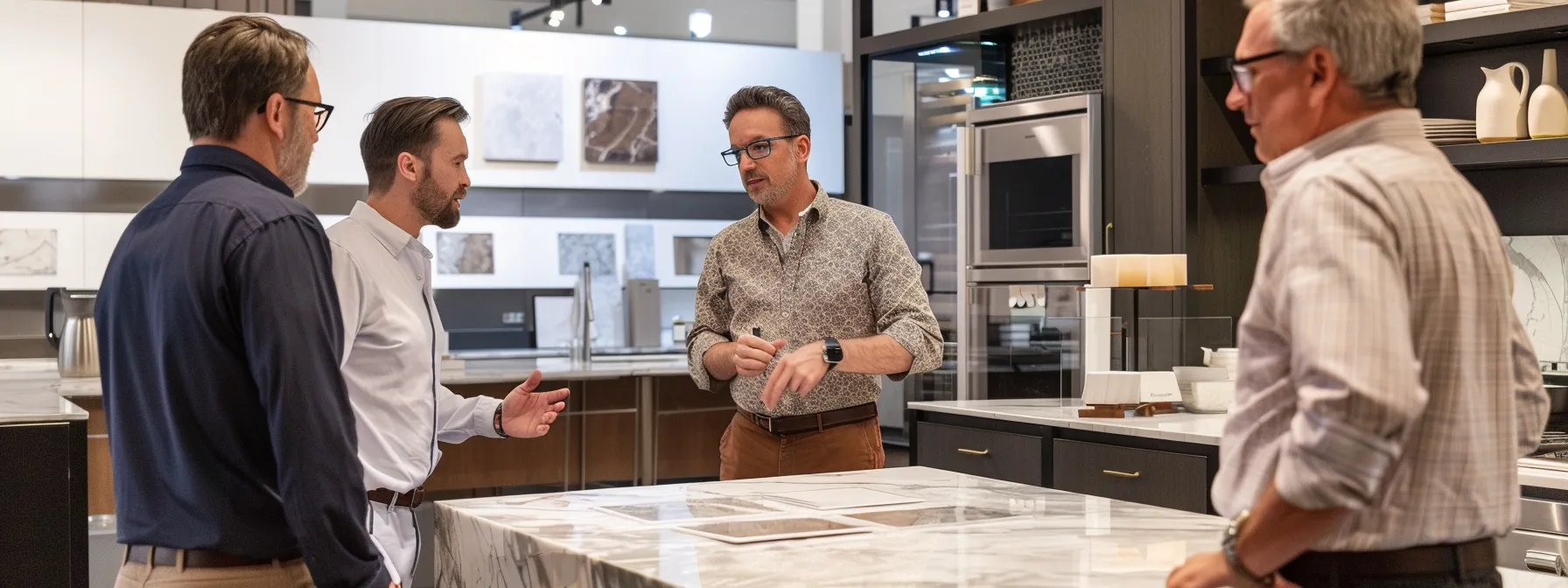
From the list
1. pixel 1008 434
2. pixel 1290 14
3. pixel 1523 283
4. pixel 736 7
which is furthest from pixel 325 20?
pixel 1290 14

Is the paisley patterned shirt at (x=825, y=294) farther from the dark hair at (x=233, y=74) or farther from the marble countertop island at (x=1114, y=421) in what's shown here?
the dark hair at (x=233, y=74)

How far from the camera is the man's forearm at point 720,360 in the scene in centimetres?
286

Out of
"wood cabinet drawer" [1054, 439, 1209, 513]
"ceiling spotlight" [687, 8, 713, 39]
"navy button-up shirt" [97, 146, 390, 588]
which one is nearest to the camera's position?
"navy button-up shirt" [97, 146, 390, 588]

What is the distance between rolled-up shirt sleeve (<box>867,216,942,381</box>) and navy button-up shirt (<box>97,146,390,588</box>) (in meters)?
1.45

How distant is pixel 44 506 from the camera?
2701mm

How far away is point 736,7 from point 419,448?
5904 mm

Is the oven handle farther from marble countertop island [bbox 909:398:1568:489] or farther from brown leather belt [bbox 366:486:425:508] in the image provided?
brown leather belt [bbox 366:486:425:508]

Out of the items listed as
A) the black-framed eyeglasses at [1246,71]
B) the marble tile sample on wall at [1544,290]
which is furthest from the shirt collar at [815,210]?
the marble tile sample on wall at [1544,290]

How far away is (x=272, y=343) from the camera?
1544mm

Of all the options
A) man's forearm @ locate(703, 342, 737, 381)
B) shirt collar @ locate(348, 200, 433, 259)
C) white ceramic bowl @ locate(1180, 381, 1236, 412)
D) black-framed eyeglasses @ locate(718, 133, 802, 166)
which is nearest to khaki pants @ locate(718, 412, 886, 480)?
man's forearm @ locate(703, 342, 737, 381)

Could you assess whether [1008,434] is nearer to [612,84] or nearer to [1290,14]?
[1290,14]

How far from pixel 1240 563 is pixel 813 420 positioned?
1.74 metres

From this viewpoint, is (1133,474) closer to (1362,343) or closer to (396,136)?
(396,136)

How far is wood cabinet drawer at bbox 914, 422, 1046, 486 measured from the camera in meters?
3.78
